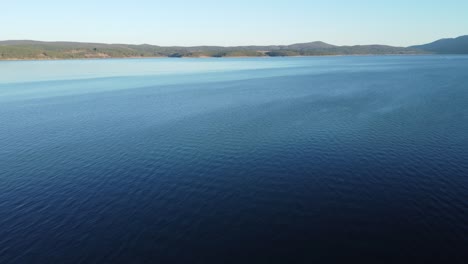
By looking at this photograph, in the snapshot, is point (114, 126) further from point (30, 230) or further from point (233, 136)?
point (30, 230)

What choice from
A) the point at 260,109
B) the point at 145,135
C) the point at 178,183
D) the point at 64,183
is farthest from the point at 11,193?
the point at 260,109

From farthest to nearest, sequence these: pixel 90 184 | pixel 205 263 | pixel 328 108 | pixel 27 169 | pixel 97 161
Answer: pixel 328 108, pixel 97 161, pixel 27 169, pixel 90 184, pixel 205 263

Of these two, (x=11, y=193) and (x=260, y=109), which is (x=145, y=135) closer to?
(x=11, y=193)

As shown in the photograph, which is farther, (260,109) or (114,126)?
(260,109)

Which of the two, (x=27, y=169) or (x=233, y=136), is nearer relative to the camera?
(x=27, y=169)

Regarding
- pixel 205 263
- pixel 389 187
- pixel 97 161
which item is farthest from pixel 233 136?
pixel 205 263

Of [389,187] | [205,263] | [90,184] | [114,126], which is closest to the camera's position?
[205,263]
